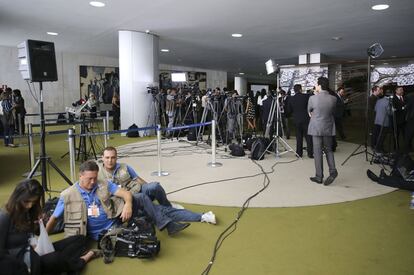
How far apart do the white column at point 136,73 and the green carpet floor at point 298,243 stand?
277 inches

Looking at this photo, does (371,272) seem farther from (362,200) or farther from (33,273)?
(33,273)

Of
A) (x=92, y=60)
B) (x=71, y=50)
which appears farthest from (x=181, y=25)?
(x=92, y=60)

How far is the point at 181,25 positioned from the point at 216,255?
751 centimetres

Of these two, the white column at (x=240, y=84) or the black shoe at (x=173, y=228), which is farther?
the white column at (x=240, y=84)

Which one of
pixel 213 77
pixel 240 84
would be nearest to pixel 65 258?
pixel 213 77

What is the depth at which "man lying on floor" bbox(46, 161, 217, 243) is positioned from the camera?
283 centimetres

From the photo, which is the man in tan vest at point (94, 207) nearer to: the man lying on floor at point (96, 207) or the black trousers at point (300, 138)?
the man lying on floor at point (96, 207)

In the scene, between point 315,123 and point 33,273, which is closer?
point 33,273

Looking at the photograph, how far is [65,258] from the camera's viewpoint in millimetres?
2451

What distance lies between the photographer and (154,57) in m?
10.7

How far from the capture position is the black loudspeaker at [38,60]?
4.14 m

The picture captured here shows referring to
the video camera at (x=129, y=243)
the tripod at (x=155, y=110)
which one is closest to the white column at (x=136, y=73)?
the tripod at (x=155, y=110)

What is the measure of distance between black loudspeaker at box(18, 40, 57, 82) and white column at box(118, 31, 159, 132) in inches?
231

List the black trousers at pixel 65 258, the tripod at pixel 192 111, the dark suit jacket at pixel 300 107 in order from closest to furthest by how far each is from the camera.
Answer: the black trousers at pixel 65 258 < the dark suit jacket at pixel 300 107 < the tripod at pixel 192 111
